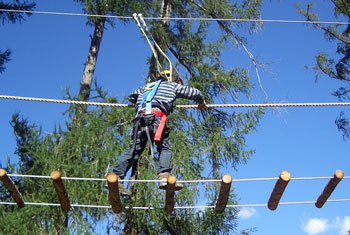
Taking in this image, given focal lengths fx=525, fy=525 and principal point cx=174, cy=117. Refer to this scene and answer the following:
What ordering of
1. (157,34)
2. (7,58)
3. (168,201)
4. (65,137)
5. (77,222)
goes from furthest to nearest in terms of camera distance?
(157,34) → (7,58) → (65,137) → (77,222) → (168,201)

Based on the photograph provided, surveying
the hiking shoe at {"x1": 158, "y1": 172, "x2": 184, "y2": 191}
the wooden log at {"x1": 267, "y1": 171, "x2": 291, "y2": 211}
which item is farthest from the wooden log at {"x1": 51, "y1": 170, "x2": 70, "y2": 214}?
the wooden log at {"x1": 267, "y1": 171, "x2": 291, "y2": 211}

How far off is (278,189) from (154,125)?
1267mm

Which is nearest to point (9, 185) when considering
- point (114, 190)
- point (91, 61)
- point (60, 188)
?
point (60, 188)

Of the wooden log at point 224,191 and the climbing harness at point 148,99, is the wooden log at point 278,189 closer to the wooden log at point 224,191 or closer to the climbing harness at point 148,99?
the wooden log at point 224,191

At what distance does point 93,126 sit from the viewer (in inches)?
370

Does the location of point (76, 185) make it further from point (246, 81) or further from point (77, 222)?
point (246, 81)

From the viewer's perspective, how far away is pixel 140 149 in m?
4.97

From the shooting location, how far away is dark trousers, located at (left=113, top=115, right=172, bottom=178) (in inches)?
188

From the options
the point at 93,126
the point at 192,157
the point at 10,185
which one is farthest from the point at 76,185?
the point at 10,185

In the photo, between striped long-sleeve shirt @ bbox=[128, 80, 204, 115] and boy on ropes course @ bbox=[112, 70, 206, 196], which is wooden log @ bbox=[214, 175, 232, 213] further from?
striped long-sleeve shirt @ bbox=[128, 80, 204, 115]

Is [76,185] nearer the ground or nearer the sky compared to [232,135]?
nearer the ground

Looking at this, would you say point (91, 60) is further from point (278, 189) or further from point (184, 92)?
point (278, 189)

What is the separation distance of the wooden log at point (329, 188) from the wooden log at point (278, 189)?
44 centimetres

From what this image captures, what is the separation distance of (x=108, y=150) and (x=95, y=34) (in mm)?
3423
